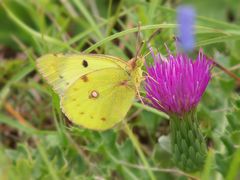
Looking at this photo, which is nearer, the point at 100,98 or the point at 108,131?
the point at 100,98

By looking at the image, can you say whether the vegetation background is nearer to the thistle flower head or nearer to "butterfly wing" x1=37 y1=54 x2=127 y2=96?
"butterfly wing" x1=37 y1=54 x2=127 y2=96

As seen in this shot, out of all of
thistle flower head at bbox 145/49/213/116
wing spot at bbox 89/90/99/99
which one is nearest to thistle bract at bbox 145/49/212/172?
thistle flower head at bbox 145/49/213/116

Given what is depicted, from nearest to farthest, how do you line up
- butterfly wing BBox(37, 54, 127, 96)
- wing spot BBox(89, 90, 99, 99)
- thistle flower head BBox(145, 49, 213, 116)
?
thistle flower head BBox(145, 49, 213, 116) → butterfly wing BBox(37, 54, 127, 96) → wing spot BBox(89, 90, 99, 99)

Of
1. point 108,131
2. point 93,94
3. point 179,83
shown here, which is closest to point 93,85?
point 93,94

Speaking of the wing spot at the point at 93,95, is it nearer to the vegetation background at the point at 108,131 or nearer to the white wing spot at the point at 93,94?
the white wing spot at the point at 93,94

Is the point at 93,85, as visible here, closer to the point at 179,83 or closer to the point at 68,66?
the point at 68,66

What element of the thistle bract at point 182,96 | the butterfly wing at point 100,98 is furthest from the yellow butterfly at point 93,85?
the thistle bract at point 182,96

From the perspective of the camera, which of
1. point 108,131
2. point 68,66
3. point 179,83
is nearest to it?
point 179,83
